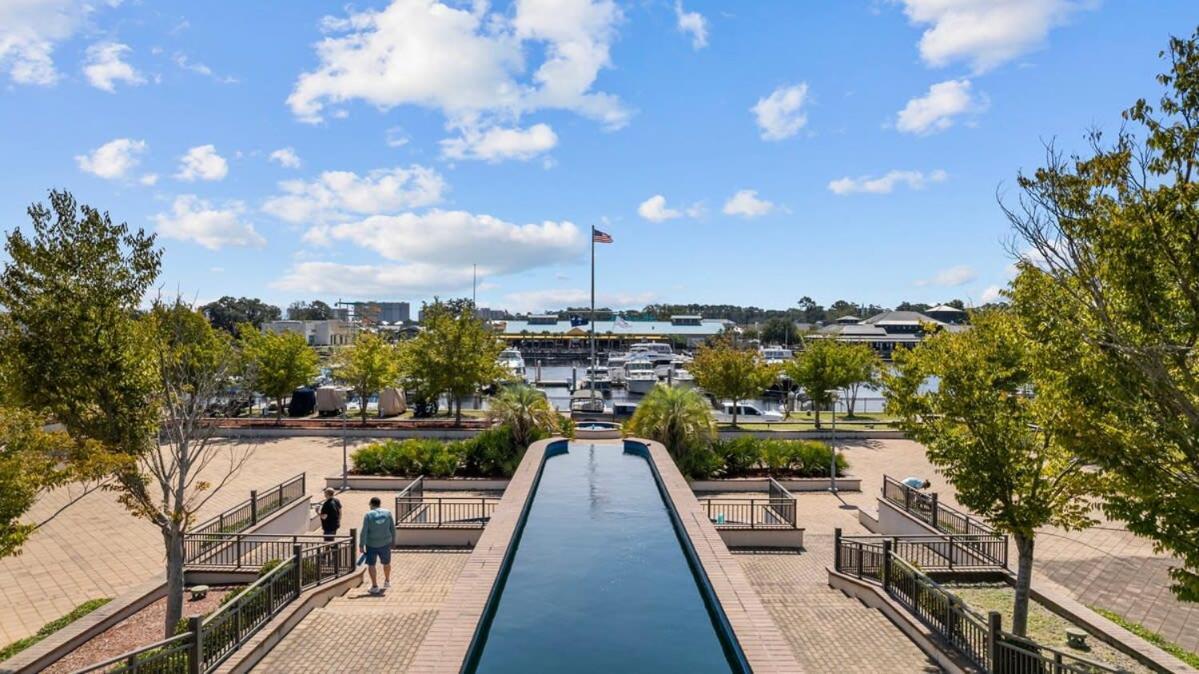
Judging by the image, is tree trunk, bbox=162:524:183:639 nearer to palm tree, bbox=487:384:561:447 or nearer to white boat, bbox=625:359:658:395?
palm tree, bbox=487:384:561:447

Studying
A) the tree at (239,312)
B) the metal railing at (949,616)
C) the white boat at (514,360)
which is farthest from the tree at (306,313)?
the metal railing at (949,616)

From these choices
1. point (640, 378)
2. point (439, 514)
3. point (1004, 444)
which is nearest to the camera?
point (1004, 444)

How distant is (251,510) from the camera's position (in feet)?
51.3

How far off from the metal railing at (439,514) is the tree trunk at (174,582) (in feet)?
21.2

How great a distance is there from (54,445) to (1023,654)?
1213cm

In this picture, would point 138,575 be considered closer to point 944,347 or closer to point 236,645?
point 236,645

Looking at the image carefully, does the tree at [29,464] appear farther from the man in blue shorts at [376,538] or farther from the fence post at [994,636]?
the fence post at [994,636]

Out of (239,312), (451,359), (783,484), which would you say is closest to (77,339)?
(783,484)

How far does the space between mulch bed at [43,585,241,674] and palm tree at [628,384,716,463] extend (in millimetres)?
14450

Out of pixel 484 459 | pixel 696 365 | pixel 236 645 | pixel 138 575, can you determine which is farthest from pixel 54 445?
pixel 696 365

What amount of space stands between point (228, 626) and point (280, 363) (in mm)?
27088

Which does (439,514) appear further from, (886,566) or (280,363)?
(280,363)

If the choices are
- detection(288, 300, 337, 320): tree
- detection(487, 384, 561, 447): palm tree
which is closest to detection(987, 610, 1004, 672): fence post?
detection(487, 384, 561, 447): palm tree

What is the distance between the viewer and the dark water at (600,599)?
28.7 feet
